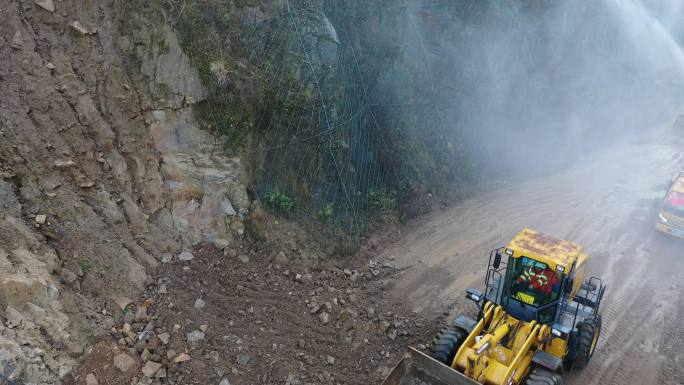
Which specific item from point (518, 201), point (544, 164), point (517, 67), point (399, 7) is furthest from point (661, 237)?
point (399, 7)

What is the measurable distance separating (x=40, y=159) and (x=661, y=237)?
50.4 ft

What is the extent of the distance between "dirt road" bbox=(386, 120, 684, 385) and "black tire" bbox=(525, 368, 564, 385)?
165 centimetres

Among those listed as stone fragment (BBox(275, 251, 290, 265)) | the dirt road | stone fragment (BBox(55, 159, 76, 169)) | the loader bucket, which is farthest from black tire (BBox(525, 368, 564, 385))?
stone fragment (BBox(55, 159, 76, 169))

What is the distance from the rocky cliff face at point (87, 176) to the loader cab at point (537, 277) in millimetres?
5223

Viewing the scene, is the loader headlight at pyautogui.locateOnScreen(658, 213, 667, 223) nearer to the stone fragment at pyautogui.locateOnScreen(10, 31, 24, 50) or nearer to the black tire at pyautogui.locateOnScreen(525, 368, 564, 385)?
the black tire at pyautogui.locateOnScreen(525, 368, 564, 385)

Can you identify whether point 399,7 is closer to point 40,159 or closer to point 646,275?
point 646,275

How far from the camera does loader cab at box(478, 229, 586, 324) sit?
7746 mm

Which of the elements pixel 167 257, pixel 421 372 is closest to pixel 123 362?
pixel 167 257

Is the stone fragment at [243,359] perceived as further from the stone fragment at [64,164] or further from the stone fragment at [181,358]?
the stone fragment at [64,164]

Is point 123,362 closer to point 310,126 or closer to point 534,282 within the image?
point 534,282

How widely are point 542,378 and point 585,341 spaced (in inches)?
71.2

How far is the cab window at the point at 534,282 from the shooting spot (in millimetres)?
7773

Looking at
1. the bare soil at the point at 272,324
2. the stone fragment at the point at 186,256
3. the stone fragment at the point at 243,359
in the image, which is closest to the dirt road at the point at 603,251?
the bare soil at the point at 272,324

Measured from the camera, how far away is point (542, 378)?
7.44m
